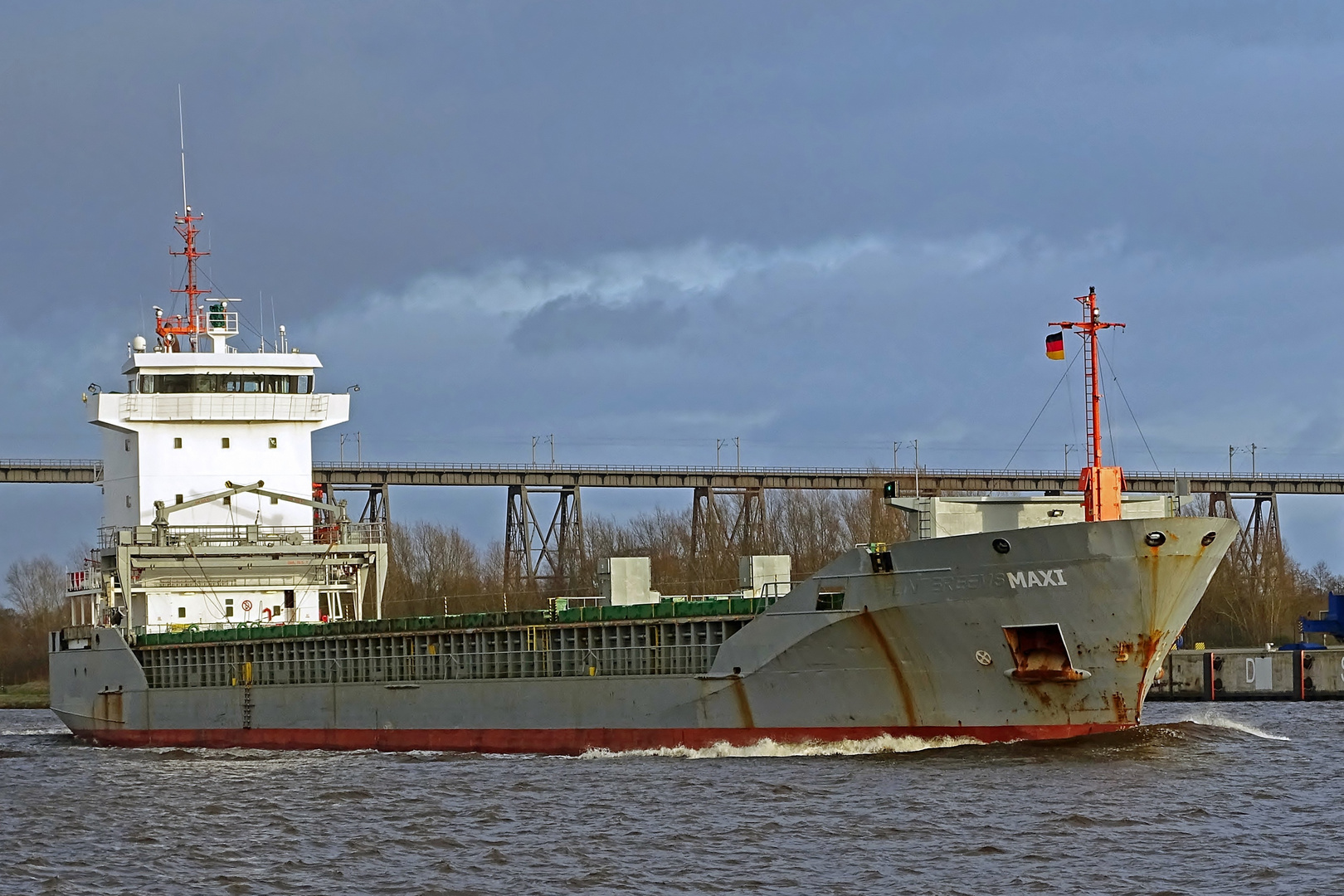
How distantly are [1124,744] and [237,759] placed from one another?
19184mm

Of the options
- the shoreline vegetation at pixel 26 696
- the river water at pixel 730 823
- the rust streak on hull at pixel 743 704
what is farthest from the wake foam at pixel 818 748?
the shoreline vegetation at pixel 26 696

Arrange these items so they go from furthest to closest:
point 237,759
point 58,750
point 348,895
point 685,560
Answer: point 685,560
point 58,750
point 237,759
point 348,895

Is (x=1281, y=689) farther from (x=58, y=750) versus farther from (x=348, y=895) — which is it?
(x=348, y=895)

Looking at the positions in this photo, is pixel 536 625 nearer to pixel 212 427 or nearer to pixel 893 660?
pixel 893 660

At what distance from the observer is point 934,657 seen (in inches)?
1175

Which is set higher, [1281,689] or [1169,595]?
[1169,595]

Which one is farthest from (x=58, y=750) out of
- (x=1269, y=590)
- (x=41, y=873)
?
(x=1269, y=590)

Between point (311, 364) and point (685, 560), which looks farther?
point (685, 560)

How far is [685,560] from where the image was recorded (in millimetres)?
75875

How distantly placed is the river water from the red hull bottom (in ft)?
0.92

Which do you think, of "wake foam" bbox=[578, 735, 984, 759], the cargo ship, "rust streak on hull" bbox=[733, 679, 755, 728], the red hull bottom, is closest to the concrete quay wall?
the cargo ship

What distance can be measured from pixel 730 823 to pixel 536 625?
11961mm

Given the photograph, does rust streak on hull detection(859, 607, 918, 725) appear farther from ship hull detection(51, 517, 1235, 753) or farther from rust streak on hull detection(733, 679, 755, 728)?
rust streak on hull detection(733, 679, 755, 728)

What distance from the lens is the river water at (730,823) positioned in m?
20.7
